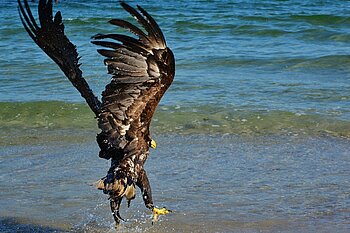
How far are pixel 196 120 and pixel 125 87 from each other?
350 centimetres

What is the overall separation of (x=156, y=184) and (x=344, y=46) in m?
7.14

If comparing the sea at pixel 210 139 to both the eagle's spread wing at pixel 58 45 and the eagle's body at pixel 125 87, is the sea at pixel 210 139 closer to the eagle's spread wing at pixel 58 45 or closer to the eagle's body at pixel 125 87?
the eagle's body at pixel 125 87

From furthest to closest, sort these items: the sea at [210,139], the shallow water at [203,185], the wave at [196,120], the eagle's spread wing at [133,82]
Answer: the wave at [196,120], the sea at [210,139], the shallow water at [203,185], the eagle's spread wing at [133,82]

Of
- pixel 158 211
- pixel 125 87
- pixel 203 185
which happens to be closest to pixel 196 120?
pixel 203 185

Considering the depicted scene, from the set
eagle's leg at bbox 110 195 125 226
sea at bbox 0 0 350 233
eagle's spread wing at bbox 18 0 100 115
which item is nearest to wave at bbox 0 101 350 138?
sea at bbox 0 0 350 233

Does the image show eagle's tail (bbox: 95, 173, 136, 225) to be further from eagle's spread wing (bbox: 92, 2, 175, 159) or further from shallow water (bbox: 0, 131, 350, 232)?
shallow water (bbox: 0, 131, 350, 232)

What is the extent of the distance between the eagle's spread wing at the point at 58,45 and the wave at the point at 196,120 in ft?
8.22

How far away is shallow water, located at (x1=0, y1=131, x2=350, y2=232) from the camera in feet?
18.2

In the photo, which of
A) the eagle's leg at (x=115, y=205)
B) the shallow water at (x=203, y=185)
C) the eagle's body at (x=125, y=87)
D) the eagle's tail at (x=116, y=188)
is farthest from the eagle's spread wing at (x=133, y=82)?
the shallow water at (x=203, y=185)

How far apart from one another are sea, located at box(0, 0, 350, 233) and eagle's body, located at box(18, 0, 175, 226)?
508mm

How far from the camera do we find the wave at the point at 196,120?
7910 mm

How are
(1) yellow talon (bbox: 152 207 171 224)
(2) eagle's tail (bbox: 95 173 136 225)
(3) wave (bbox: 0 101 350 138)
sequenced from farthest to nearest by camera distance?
(3) wave (bbox: 0 101 350 138), (1) yellow talon (bbox: 152 207 171 224), (2) eagle's tail (bbox: 95 173 136 225)

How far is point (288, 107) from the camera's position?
8.73 meters

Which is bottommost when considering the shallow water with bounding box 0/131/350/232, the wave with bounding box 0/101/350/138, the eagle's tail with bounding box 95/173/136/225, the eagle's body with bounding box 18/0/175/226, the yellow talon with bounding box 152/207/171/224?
the wave with bounding box 0/101/350/138
